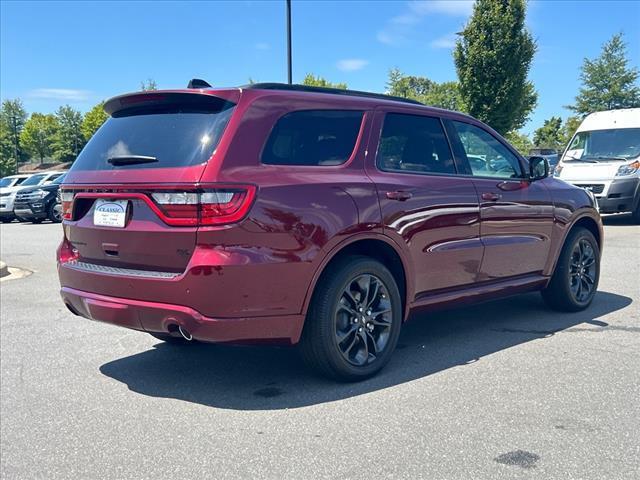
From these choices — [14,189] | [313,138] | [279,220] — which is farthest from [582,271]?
[14,189]

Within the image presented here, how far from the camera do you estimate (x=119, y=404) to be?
407 centimetres

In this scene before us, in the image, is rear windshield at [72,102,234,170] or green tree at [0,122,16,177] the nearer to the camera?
rear windshield at [72,102,234,170]

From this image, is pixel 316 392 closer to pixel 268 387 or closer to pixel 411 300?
pixel 268 387

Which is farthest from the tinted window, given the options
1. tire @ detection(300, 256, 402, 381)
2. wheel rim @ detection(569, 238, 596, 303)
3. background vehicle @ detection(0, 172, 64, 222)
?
background vehicle @ detection(0, 172, 64, 222)

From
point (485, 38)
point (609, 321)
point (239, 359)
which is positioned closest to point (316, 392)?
point (239, 359)

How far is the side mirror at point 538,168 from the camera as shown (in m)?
5.76

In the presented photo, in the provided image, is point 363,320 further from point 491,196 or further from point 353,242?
point 491,196

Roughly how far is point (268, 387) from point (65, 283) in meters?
1.55

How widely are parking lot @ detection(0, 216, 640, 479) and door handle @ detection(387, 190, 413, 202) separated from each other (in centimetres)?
120

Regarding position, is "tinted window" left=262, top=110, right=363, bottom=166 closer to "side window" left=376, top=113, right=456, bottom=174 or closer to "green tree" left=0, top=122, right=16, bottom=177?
"side window" left=376, top=113, right=456, bottom=174

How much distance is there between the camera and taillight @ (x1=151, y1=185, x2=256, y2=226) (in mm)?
3625

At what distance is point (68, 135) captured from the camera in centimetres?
6812

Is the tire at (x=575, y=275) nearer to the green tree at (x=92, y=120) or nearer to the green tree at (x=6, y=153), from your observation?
the green tree at (x=92, y=120)

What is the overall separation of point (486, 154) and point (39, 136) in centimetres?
7693
